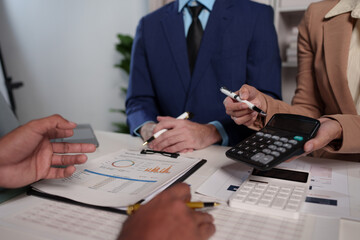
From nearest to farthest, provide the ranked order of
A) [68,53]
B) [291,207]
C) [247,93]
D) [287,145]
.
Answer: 1. [291,207]
2. [287,145]
3. [247,93]
4. [68,53]

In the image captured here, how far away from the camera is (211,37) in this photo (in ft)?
4.17

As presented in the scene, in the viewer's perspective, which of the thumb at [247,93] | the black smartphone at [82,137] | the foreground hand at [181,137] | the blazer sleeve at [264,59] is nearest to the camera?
the thumb at [247,93]

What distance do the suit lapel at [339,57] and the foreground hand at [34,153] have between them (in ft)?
2.59

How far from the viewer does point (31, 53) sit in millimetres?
3049

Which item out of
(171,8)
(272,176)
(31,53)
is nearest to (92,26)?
(31,53)

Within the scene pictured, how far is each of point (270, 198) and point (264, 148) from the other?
125mm

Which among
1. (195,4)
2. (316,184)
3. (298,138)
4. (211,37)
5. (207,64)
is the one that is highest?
(195,4)

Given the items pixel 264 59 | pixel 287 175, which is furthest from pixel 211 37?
pixel 287 175

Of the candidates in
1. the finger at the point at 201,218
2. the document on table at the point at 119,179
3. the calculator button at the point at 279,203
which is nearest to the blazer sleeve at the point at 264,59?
the document on table at the point at 119,179

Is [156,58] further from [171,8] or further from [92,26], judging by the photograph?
[92,26]

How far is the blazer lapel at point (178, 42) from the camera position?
1.29 meters

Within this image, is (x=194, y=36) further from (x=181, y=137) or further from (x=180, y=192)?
(x=180, y=192)

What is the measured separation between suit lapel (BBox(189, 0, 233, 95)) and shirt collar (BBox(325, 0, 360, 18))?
39cm

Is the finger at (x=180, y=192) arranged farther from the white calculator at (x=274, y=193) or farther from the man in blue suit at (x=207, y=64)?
the man in blue suit at (x=207, y=64)
